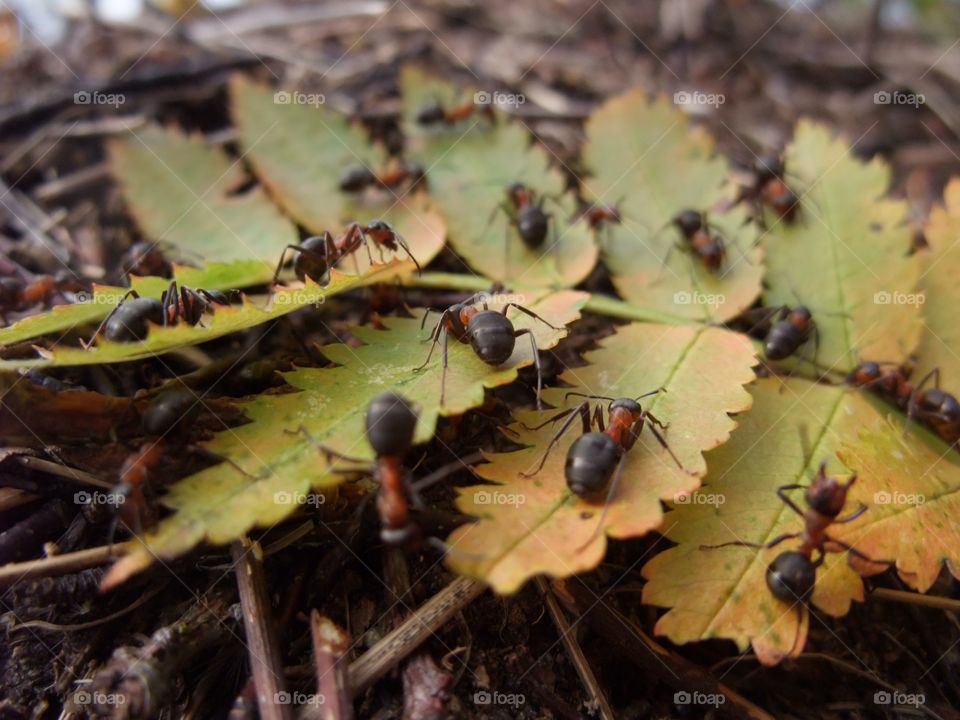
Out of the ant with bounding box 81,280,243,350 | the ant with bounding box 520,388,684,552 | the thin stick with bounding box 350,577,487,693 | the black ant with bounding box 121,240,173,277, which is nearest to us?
the thin stick with bounding box 350,577,487,693

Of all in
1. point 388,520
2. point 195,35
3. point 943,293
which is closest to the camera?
point 388,520

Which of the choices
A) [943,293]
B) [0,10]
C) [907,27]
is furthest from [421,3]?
[943,293]

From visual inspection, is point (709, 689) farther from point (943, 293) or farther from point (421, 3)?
point (421, 3)

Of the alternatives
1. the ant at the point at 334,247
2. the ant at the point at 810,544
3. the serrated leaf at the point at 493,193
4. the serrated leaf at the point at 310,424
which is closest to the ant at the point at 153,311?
the ant at the point at 334,247

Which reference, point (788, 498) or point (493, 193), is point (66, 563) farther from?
point (493, 193)

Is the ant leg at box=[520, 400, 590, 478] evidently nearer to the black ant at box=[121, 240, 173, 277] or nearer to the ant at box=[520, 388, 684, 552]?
the ant at box=[520, 388, 684, 552]

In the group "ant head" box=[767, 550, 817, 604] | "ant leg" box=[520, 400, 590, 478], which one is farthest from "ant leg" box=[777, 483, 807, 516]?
"ant leg" box=[520, 400, 590, 478]
